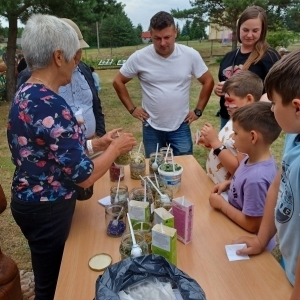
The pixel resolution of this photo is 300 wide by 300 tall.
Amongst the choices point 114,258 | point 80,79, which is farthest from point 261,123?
point 80,79

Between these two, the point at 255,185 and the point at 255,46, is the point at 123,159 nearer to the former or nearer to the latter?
the point at 255,185

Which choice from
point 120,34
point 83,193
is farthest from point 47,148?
point 120,34

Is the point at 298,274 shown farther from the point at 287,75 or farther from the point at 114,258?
the point at 114,258

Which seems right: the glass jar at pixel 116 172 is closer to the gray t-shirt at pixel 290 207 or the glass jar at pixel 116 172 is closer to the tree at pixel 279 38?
the gray t-shirt at pixel 290 207

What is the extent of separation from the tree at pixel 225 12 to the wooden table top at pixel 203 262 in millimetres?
11125

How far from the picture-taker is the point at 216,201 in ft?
5.01

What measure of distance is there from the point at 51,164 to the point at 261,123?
87cm

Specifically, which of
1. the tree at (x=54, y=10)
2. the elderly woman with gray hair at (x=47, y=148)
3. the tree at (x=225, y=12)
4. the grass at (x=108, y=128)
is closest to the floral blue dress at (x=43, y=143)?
the elderly woman with gray hair at (x=47, y=148)

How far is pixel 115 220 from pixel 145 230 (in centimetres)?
22

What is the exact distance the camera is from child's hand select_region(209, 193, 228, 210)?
1.50m

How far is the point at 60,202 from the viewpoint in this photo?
1.36 m

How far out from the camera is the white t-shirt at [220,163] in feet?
5.49

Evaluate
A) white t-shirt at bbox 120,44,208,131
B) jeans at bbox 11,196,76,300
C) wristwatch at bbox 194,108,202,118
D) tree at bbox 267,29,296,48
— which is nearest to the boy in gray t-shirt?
jeans at bbox 11,196,76,300

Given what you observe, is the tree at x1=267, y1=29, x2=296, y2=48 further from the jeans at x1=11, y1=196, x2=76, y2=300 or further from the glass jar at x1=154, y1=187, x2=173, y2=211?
the jeans at x1=11, y1=196, x2=76, y2=300
